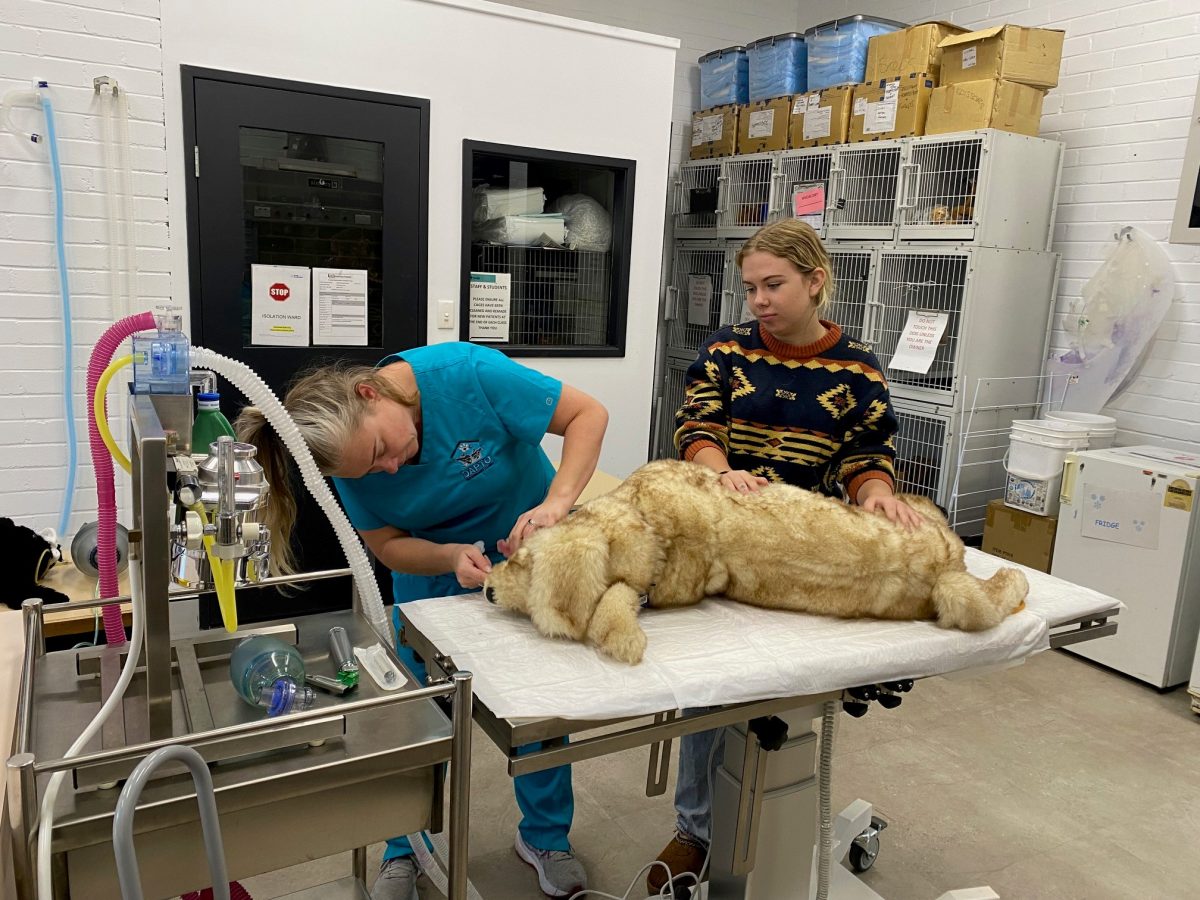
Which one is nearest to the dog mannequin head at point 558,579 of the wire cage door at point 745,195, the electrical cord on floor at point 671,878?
the electrical cord on floor at point 671,878

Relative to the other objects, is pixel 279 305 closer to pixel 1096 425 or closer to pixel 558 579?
pixel 558 579

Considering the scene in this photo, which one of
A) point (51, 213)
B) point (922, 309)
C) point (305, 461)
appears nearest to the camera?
point (305, 461)

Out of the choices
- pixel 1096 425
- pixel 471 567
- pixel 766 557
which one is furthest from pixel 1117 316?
pixel 471 567

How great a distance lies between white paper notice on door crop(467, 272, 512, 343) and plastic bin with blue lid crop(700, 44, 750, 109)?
2006mm

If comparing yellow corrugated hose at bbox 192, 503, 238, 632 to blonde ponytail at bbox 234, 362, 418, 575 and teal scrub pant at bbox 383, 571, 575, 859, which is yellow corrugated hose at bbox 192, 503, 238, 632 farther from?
teal scrub pant at bbox 383, 571, 575, 859

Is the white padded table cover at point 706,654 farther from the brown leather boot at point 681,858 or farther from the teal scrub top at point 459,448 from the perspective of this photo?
the brown leather boot at point 681,858

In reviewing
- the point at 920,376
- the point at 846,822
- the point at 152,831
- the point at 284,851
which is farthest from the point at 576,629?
the point at 920,376

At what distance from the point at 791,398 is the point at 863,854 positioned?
1.13 m

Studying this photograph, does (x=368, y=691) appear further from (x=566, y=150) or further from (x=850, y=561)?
(x=566, y=150)

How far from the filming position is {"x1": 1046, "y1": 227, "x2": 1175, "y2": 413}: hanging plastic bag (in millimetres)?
3447

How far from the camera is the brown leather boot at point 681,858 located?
190 centimetres

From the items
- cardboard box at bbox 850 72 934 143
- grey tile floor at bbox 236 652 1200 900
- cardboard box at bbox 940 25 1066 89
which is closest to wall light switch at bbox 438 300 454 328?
grey tile floor at bbox 236 652 1200 900

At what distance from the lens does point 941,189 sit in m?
3.55

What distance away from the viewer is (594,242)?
364 cm
